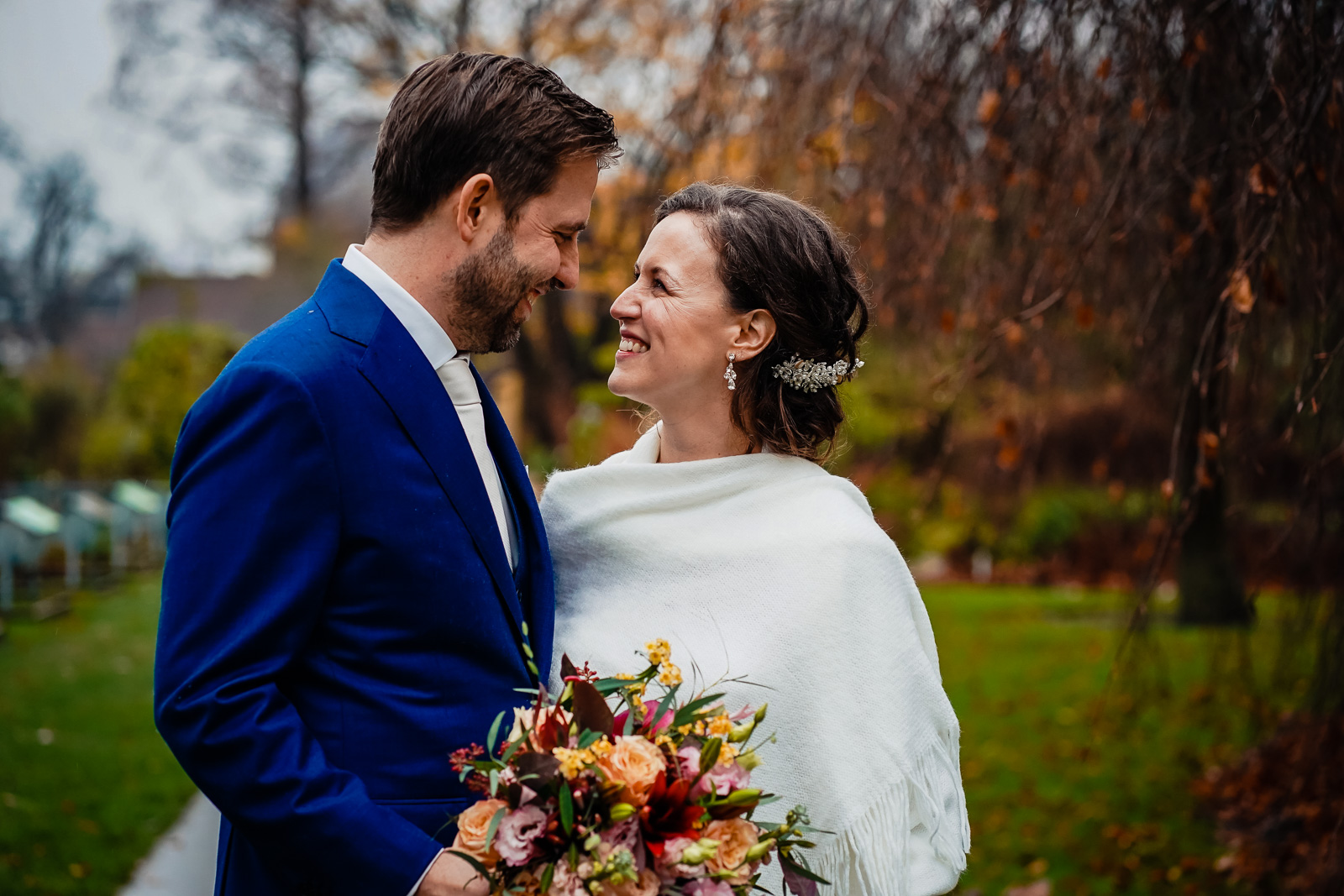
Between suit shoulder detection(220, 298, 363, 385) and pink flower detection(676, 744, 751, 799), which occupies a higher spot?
suit shoulder detection(220, 298, 363, 385)

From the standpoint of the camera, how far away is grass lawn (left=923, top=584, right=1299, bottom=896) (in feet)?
16.6

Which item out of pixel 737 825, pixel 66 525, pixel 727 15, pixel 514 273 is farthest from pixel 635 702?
pixel 66 525

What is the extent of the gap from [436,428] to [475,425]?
0.24 metres

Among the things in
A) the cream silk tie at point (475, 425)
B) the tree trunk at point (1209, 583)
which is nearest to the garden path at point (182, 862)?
the cream silk tie at point (475, 425)

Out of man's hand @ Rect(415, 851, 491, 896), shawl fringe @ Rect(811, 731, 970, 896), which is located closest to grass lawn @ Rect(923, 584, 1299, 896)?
shawl fringe @ Rect(811, 731, 970, 896)

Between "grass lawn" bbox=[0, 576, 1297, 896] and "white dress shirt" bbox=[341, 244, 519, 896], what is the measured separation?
2262mm

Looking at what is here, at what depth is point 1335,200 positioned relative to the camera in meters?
3.04

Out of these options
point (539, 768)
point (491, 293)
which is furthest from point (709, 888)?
point (491, 293)

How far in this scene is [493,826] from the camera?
1418 mm

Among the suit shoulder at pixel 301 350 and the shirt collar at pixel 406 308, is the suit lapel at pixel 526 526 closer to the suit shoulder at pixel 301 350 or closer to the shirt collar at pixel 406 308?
the shirt collar at pixel 406 308

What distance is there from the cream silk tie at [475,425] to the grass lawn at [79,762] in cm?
332

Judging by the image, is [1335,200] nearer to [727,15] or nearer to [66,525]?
[727,15]

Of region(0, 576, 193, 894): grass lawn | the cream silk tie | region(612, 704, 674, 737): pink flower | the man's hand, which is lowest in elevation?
region(0, 576, 193, 894): grass lawn

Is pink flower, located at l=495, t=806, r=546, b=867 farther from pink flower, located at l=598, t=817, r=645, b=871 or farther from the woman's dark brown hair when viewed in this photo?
the woman's dark brown hair
